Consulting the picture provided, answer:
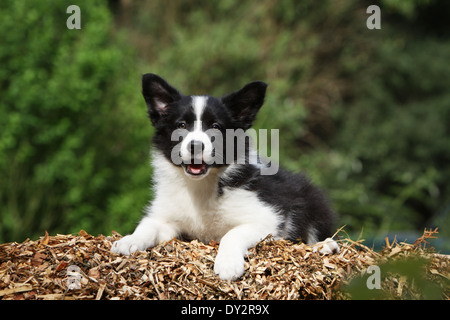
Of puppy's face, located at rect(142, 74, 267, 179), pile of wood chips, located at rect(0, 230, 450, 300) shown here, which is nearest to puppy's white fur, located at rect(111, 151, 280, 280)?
puppy's face, located at rect(142, 74, 267, 179)

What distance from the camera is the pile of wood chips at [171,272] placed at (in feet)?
9.75

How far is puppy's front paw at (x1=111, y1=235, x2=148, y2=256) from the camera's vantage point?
341 cm

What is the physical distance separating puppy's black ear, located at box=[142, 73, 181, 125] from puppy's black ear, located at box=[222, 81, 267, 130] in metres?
0.43

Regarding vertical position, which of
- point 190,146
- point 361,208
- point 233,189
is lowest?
point 361,208

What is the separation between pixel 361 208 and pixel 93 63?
229 inches

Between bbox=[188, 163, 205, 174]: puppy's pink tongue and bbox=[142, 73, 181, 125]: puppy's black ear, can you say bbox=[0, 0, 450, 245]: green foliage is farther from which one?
bbox=[188, 163, 205, 174]: puppy's pink tongue

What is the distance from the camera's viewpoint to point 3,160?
21.4ft

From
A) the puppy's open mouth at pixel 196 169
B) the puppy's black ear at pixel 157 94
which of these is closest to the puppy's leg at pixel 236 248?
the puppy's open mouth at pixel 196 169

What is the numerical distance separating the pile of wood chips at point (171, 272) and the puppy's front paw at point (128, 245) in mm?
66

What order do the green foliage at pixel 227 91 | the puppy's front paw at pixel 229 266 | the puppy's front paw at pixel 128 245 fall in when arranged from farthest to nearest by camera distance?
the green foliage at pixel 227 91, the puppy's front paw at pixel 128 245, the puppy's front paw at pixel 229 266

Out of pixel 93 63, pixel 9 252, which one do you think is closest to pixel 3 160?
pixel 93 63

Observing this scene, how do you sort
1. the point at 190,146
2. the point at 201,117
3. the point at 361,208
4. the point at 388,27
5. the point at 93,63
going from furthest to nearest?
1. the point at 388,27
2. the point at 361,208
3. the point at 93,63
4. the point at 201,117
5. the point at 190,146

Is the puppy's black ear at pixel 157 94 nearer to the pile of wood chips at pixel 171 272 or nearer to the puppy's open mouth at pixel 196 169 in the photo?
the puppy's open mouth at pixel 196 169
